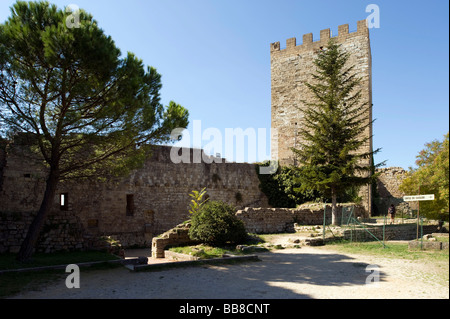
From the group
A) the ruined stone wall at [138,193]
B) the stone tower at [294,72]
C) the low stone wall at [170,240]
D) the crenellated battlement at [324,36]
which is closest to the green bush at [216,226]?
the low stone wall at [170,240]

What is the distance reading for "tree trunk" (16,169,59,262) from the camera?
9.64m

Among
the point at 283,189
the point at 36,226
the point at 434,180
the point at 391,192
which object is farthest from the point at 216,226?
the point at 391,192

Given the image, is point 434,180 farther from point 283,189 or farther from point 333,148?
point 283,189

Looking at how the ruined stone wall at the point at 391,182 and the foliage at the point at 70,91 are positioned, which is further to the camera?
the ruined stone wall at the point at 391,182

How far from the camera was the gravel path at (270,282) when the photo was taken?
6445 millimetres

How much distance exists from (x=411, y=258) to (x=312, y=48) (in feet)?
68.2

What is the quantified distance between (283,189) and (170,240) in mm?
12070

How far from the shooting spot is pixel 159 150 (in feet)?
67.9

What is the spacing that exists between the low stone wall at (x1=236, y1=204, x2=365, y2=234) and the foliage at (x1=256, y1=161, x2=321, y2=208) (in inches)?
130

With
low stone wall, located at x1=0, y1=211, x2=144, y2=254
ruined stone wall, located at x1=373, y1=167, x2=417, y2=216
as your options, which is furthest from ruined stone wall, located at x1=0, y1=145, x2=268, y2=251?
ruined stone wall, located at x1=373, y1=167, x2=417, y2=216

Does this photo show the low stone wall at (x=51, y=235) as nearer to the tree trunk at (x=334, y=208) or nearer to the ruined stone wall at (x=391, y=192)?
the tree trunk at (x=334, y=208)

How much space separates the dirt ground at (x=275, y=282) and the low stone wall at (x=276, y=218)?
26.9ft

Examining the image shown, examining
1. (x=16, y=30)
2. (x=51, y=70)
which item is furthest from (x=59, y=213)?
(x=16, y=30)

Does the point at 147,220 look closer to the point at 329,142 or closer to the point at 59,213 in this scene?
the point at 59,213
